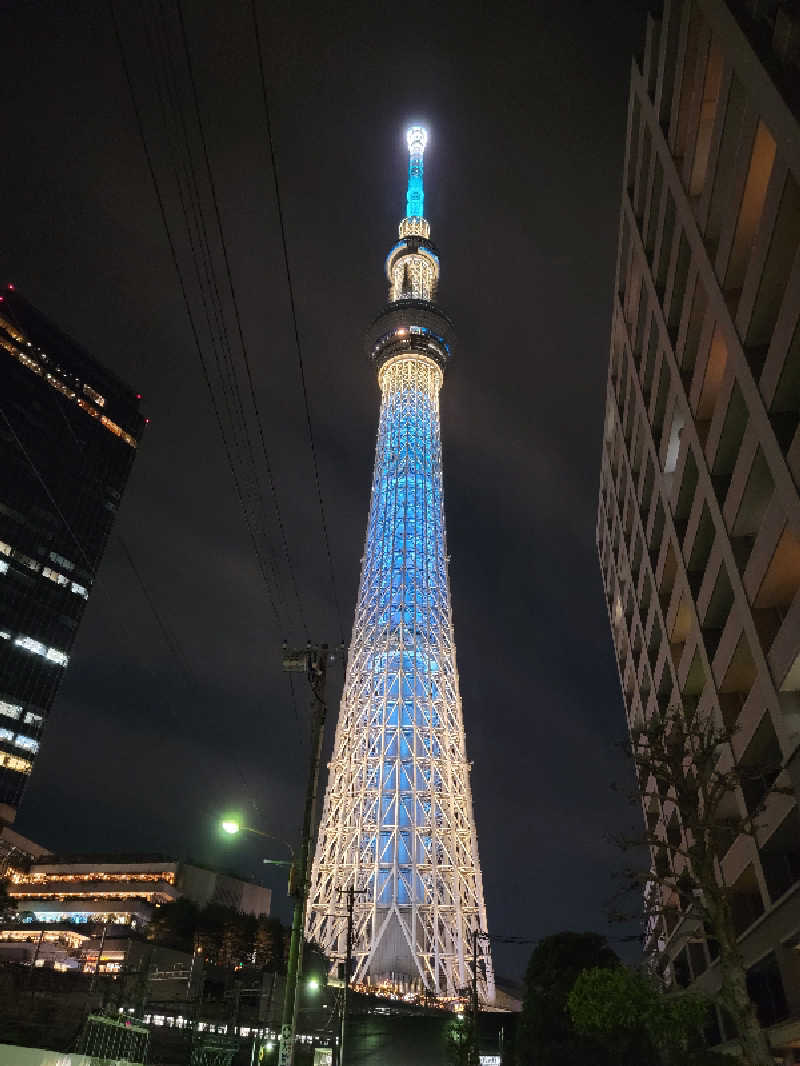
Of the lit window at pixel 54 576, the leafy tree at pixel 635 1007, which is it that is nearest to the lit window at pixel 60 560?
the lit window at pixel 54 576

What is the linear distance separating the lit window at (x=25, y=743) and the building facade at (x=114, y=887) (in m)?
19.4

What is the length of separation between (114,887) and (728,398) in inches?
4601

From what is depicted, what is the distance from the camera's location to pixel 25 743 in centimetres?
10494

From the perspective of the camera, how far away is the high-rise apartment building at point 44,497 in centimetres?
10550

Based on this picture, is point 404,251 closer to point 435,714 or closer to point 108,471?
point 435,714

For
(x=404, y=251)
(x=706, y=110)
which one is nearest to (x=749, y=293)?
(x=706, y=110)

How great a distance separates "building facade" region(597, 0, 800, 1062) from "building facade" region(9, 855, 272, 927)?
89890 millimetres

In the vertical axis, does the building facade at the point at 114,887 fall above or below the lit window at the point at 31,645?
below

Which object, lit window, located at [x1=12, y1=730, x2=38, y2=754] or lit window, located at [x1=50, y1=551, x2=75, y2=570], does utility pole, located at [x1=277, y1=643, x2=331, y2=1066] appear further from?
lit window, located at [x1=50, y1=551, x2=75, y2=570]

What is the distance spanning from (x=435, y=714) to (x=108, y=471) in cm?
8611

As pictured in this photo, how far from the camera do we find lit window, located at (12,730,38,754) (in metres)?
104

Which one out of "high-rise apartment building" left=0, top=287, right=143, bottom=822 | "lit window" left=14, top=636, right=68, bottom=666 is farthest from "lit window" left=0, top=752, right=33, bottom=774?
"lit window" left=14, top=636, right=68, bottom=666

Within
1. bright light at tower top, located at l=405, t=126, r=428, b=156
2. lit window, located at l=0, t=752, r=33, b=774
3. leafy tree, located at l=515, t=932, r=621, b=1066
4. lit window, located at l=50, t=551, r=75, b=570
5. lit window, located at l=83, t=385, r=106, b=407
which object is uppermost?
bright light at tower top, located at l=405, t=126, r=428, b=156

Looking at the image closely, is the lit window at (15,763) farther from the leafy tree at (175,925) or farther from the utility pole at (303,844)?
the utility pole at (303,844)
